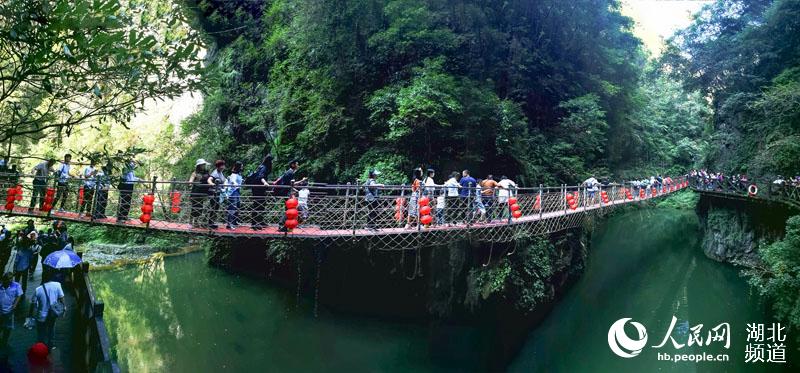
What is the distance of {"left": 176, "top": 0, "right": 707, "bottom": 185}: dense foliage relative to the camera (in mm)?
10823

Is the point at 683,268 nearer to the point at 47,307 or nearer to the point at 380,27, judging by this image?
the point at 380,27

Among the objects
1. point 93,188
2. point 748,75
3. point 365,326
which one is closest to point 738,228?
point 748,75

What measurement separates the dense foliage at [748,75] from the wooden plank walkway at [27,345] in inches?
654

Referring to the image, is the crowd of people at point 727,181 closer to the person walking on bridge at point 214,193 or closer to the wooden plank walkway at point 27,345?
the person walking on bridge at point 214,193

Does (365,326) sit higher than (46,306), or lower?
lower

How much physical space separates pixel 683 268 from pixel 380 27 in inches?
733

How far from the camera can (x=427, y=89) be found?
9.91 m

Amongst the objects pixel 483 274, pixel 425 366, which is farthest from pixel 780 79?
pixel 425 366

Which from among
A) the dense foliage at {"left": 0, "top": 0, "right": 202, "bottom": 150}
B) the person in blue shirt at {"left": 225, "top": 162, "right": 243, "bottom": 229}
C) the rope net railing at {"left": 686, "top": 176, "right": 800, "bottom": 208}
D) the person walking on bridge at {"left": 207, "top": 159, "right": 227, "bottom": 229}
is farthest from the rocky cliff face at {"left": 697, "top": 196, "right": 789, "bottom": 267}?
the dense foliage at {"left": 0, "top": 0, "right": 202, "bottom": 150}

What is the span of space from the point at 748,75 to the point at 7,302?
22.6 metres

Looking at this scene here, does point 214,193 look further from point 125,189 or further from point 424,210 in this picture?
point 424,210

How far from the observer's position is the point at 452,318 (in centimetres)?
1100

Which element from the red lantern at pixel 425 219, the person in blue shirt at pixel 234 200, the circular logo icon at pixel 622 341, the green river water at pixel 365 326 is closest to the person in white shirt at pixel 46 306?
the person in blue shirt at pixel 234 200

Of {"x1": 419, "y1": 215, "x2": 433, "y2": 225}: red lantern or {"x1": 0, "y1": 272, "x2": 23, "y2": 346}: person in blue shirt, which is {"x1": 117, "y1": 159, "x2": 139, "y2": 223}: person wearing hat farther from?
{"x1": 419, "y1": 215, "x2": 433, "y2": 225}: red lantern
